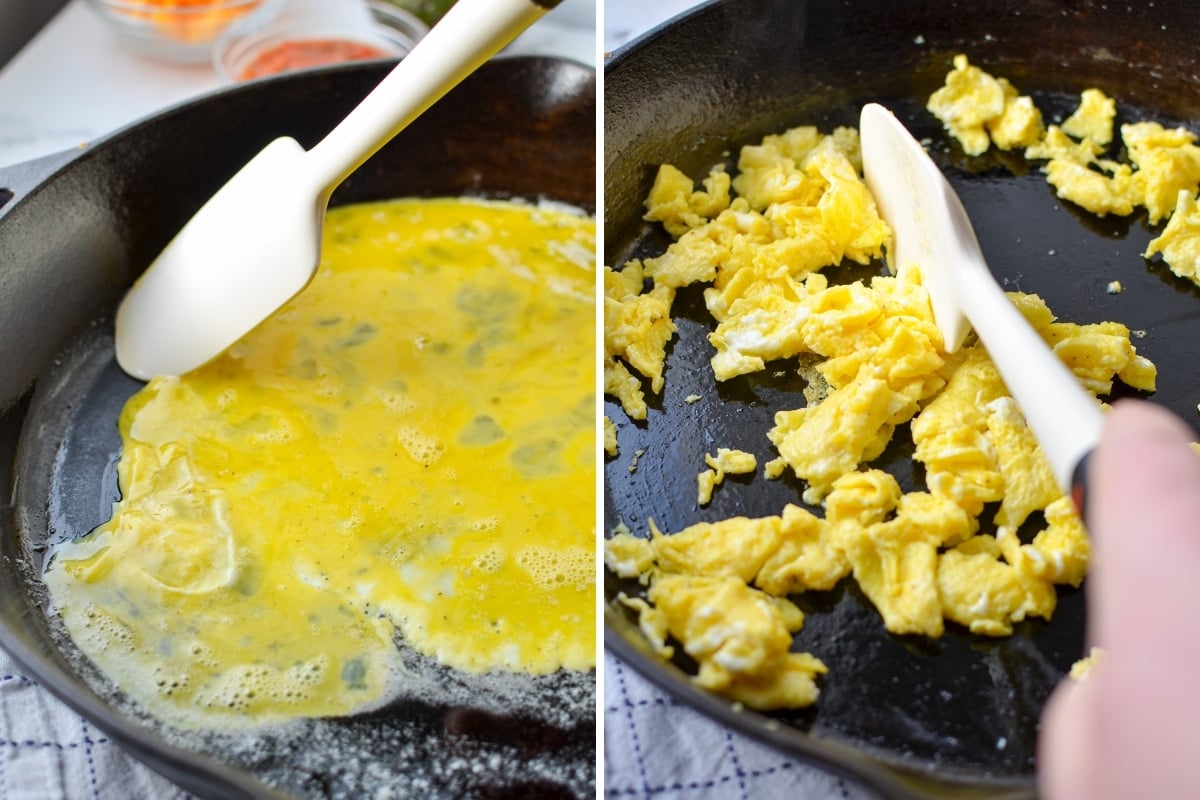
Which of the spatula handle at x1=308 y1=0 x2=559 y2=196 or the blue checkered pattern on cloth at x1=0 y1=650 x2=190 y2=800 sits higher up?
the spatula handle at x1=308 y1=0 x2=559 y2=196

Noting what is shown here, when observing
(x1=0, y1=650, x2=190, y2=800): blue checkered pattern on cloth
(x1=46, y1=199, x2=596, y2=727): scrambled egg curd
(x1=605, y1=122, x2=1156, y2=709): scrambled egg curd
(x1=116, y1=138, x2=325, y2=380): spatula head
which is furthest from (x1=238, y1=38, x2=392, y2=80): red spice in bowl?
(x1=0, y1=650, x2=190, y2=800): blue checkered pattern on cloth

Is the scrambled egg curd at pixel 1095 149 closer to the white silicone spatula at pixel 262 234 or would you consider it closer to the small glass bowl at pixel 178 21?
the white silicone spatula at pixel 262 234

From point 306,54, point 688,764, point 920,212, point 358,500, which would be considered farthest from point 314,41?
point 688,764

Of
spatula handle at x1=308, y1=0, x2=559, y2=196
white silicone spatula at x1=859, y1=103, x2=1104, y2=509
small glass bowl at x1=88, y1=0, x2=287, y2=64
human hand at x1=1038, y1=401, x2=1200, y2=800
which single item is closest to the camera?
human hand at x1=1038, y1=401, x2=1200, y2=800

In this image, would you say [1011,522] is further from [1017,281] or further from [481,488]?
[481,488]

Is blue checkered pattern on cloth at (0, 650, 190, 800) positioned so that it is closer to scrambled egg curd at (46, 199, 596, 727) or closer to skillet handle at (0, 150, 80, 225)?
scrambled egg curd at (46, 199, 596, 727)

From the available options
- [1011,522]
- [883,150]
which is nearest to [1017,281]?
[883,150]

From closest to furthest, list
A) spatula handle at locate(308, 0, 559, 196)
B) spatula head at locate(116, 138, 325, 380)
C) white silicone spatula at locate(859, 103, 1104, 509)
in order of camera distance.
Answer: white silicone spatula at locate(859, 103, 1104, 509), spatula handle at locate(308, 0, 559, 196), spatula head at locate(116, 138, 325, 380)

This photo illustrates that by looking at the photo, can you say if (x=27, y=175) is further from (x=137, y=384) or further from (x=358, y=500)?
(x=358, y=500)
